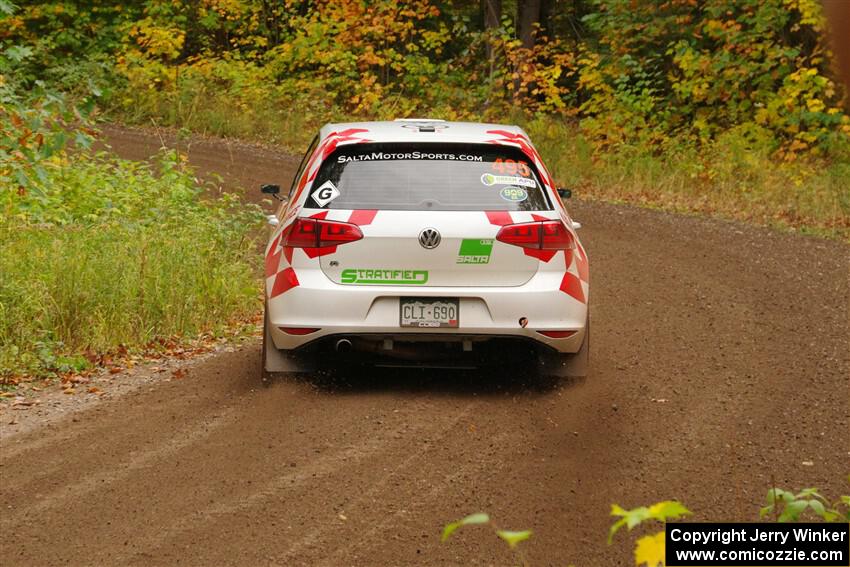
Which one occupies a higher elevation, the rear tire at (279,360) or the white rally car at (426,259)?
the white rally car at (426,259)

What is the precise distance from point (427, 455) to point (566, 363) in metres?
1.83

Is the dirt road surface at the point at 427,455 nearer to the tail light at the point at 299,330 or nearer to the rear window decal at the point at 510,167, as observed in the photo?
the tail light at the point at 299,330

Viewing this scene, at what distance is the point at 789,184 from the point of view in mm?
19719

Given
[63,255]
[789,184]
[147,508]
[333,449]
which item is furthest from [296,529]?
[789,184]

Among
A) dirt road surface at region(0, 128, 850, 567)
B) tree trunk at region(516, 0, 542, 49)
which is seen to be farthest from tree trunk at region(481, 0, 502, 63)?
dirt road surface at region(0, 128, 850, 567)

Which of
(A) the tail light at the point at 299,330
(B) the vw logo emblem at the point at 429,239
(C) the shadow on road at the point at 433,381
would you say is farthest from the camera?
(C) the shadow on road at the point at 433,381

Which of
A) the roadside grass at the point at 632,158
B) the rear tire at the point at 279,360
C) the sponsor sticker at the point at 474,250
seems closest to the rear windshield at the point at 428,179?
the sponsor sticker at the point at 474,250

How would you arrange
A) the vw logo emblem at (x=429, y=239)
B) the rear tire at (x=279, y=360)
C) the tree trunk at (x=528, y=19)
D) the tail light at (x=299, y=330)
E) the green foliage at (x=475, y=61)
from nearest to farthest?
the vw logo emblem at (x=429, y=239), the tail light at (x=299, y=330), the rear tire at (x=279, y=360), the green foliage at (x=475, y=61), the tree trunk at (x=528, y=19)

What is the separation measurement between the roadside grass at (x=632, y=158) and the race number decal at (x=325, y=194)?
34.3 feet

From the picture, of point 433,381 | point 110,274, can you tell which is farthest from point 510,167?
point 110,274

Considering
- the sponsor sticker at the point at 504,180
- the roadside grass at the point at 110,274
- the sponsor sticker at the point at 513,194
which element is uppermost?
the sponsor sticker at the point at 504,180

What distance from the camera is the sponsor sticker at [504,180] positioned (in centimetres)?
758

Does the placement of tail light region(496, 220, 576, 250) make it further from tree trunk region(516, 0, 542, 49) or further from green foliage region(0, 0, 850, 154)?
tree trunk region(516, 0, 542, 49)

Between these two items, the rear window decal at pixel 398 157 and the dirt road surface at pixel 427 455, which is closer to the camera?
the dirt road surface at pixel 427 455
